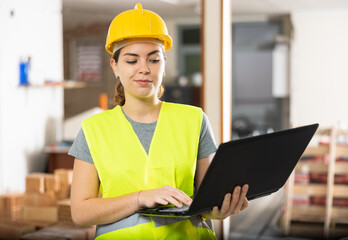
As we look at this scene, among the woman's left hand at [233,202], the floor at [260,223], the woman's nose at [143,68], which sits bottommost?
the floor at [260,223]

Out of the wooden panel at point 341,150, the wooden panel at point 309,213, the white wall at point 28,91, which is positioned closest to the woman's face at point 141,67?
the white wall at point 28,91

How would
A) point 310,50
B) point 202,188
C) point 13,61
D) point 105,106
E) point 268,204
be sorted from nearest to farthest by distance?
1. point 202,188
2. point 13,61
3. point 105,106
4. point 268,204
5. point 310,50

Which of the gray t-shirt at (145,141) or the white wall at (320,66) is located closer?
the gray t-shirt at (145,141)

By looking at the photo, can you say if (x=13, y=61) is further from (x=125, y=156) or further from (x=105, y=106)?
(x=125, y=156)

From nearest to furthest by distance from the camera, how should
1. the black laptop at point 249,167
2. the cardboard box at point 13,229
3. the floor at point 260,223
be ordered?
the black laptop at point 249,167
the cardboard box at point 13,229
the floor at point 260,223

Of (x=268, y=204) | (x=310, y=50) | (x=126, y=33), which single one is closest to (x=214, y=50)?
(x=126, y=33)

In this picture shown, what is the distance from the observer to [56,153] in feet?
12.6

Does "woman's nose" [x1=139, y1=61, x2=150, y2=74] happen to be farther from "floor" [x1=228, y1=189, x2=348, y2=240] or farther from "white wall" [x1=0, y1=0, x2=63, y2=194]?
"floor" [x1=228, y1=189, x2=348, y2=240]

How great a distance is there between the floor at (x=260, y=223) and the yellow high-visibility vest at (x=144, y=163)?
8.59ft

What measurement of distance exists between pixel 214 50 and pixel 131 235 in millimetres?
2105

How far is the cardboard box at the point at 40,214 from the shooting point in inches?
130

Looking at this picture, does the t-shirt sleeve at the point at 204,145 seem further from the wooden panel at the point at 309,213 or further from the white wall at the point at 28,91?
the wooden panel at the point at 309,213

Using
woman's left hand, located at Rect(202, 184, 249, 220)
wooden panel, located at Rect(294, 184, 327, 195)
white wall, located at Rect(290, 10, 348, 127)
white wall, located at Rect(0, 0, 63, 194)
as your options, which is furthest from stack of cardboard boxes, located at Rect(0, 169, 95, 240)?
white wall, located at Rect(290, 10, 348, 127)

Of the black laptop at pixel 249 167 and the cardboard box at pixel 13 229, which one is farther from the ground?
A: the black laptop at pixel 249 167
